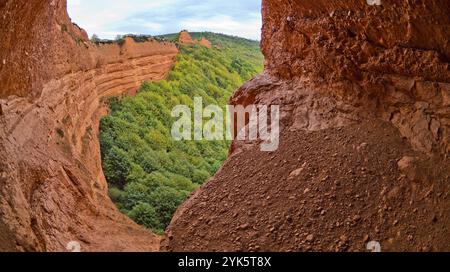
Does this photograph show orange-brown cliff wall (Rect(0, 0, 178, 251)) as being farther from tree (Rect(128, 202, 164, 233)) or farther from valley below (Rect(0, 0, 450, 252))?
tree (Rect(128, 202, 164, 233))

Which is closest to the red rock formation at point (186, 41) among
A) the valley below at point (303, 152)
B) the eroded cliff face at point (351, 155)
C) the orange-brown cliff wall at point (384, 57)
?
the valley below at point (303, 152)

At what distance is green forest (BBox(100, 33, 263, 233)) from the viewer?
12.4m

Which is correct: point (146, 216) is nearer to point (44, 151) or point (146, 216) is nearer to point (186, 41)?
point (44, 151)

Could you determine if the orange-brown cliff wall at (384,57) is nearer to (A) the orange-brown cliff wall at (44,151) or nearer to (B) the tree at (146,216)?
(A) the orange-brown cliff wall at (44,151)

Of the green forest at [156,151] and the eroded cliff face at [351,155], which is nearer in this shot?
the eroded cliff face at [351,155]

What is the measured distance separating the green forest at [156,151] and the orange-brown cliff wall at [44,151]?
72.1 inches

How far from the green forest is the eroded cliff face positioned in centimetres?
602

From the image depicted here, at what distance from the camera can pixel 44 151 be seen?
7145mm

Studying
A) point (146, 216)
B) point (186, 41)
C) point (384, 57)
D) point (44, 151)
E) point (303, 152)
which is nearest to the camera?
point (384, 57)

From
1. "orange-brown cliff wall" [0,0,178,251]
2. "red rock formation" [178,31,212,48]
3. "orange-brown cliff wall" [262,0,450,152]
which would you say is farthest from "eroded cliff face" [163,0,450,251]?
"red rock formation" [178,31,212,48]

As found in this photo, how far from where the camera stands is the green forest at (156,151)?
1237 centimetres

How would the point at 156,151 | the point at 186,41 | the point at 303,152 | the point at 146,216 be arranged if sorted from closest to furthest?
the point at 303,152 → the point at 146,216 → the point at 156,151 → the point at 186,41

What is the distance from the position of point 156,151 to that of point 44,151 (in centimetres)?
921

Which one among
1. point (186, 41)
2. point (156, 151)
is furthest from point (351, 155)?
point (186, 41)
